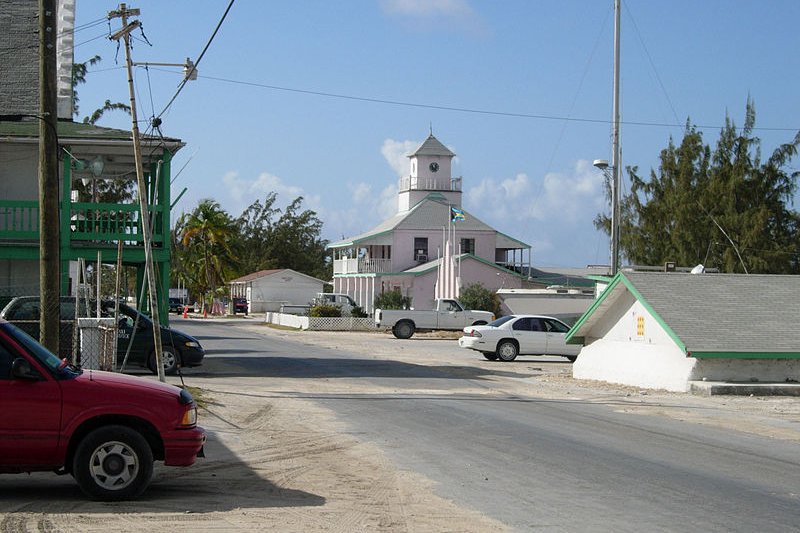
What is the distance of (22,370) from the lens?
891 centimetres

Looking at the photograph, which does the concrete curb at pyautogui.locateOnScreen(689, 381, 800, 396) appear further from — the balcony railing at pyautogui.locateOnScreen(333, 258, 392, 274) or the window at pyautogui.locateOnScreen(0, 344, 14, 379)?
the balcony railing at pyautogui.locateOnScreen(333, 258, 392, 274)

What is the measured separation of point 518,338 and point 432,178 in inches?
1689

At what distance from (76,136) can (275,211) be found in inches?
3694

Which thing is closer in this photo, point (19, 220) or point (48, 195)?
point (48, 195)

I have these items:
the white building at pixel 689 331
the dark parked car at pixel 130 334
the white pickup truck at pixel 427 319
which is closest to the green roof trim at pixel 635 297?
the white building at pixel 689 331

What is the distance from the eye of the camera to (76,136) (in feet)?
82.9

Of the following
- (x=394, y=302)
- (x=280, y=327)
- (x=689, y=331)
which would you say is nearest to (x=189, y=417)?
(x=689, y=331)

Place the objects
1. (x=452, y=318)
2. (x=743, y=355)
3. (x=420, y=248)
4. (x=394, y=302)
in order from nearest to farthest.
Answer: (x=743, y=355), (x=452, y=318), (x=394, y=302), (x=420, y=248)

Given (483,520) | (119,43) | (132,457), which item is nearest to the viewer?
(483,520)

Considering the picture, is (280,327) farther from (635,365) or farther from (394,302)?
(635,365)

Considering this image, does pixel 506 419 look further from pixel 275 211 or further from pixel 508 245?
pixel 275 211

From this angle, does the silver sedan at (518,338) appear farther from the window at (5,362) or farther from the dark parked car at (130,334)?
the window at (5,362)

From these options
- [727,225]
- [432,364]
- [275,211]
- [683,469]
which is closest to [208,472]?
[683,469]

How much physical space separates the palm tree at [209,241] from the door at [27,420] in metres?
72.5
